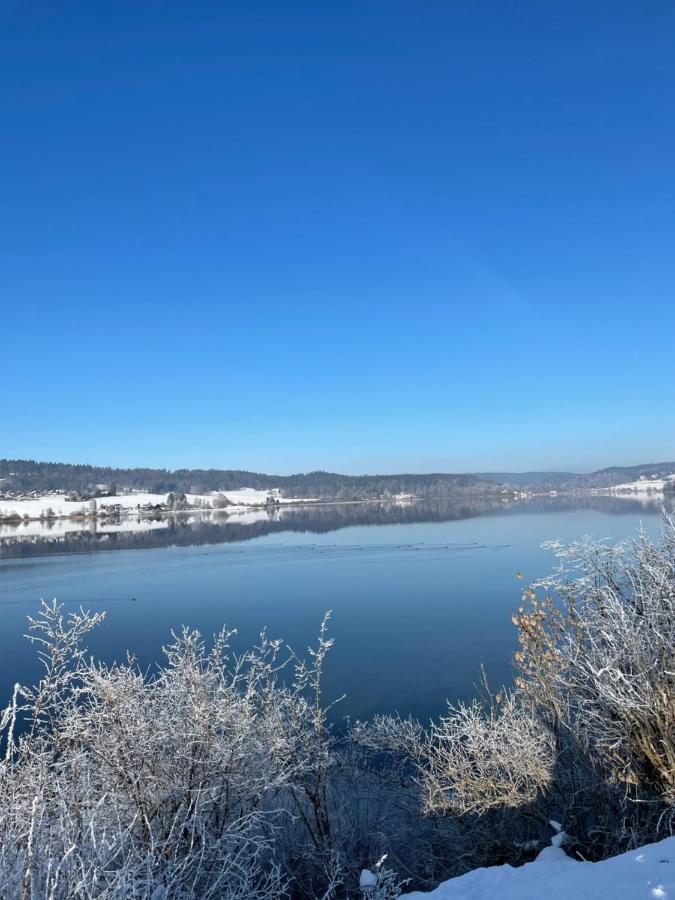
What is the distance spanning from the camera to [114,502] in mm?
136250

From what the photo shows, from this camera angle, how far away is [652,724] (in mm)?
6703

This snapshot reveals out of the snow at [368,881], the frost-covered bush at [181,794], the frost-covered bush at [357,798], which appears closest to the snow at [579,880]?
the snow at [368,881]

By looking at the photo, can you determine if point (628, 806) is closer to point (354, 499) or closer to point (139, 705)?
point (139, 705)

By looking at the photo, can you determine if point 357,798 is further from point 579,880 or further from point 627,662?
point 579,880

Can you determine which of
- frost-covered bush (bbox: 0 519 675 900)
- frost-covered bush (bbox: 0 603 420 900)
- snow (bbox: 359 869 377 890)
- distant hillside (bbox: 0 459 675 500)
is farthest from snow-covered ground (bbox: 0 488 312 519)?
snow (bbox: 359 869 377 890)

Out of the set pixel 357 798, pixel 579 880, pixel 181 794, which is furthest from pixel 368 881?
pixel 357 798

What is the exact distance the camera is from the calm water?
57.3ft

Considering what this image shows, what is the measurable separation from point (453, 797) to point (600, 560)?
13.1 feet

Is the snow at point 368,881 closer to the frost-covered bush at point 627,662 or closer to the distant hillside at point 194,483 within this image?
the frost-covered bush at point 627,662

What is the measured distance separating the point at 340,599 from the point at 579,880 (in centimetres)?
2431

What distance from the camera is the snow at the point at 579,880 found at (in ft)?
14.5

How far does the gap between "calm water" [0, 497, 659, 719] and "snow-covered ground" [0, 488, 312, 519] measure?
72200 millimetres

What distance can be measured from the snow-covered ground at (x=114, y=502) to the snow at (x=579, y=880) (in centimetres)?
12947

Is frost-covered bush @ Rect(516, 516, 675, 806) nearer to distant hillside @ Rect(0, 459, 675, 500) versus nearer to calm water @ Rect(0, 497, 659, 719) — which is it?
calm water @ Rect(0, 497, 659, 719)
